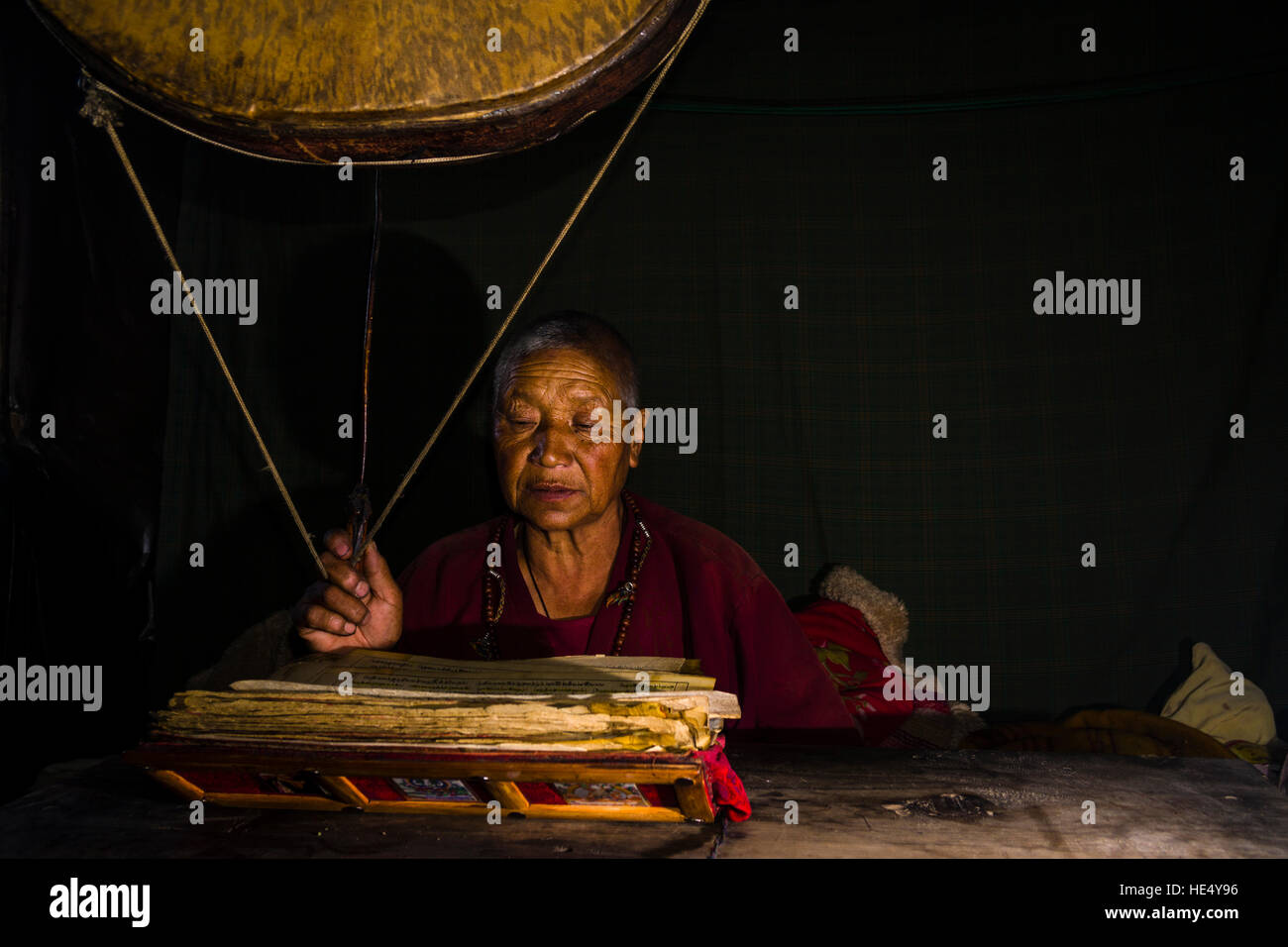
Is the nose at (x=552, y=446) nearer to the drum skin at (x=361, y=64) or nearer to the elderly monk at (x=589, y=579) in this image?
the elderly monk at (x=589, y=579)

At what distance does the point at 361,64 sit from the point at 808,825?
33.2 inches

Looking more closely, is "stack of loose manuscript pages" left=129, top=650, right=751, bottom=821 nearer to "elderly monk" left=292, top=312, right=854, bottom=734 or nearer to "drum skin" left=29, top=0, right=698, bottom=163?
"drum skin" left=29, top=0, right=698, bottom=163

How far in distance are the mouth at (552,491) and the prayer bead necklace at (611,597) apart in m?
0.18

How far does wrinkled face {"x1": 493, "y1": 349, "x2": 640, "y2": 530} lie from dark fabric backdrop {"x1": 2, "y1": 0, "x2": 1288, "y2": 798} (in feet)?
3.20

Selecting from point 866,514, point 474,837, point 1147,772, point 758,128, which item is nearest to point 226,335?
point 758,128

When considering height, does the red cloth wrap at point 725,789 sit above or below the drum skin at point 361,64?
below

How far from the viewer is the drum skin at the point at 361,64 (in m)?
0.99

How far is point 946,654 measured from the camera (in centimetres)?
267

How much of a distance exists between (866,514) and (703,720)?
1877mm

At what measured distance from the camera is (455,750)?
92 cm

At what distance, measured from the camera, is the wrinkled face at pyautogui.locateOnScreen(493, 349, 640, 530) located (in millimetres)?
1752

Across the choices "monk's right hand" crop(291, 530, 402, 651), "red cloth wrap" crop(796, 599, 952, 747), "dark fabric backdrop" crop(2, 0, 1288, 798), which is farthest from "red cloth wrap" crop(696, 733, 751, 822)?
"dark fabric backdrop" crop(2, 0, 1288, 798)

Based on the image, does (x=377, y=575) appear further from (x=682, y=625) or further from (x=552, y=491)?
(x=682, y=625)

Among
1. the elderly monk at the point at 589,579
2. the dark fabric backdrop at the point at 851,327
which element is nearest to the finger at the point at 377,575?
the elderly monk at the point at 589,579
